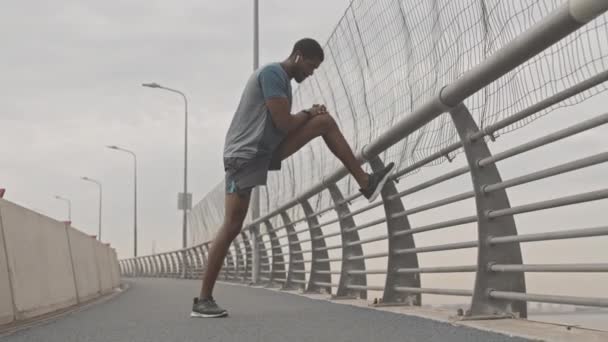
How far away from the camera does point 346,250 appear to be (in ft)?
24.6

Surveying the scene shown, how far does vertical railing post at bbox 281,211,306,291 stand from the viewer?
10289 millimetres

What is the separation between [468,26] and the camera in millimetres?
4238

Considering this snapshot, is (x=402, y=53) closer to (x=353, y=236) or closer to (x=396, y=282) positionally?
(x=396, y=282)

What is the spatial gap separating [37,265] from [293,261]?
4.89 meters

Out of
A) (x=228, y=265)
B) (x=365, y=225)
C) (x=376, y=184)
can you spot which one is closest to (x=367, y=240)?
(x=365, y=225)

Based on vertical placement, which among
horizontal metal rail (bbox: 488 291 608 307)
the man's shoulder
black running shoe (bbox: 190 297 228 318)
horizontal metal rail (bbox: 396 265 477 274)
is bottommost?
black running shoe (bbox: 190 297 228 318)

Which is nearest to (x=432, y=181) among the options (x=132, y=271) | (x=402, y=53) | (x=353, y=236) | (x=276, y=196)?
(x=402, y=53)

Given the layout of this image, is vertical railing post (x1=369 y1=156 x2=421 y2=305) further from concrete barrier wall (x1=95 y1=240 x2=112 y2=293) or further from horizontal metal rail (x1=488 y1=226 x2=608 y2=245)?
concrete barrier wall (x1=95 y1=240 x2=112 y2=293)

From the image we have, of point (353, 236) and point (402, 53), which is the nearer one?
point (402, 53)

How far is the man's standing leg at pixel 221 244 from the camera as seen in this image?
5.16 metres

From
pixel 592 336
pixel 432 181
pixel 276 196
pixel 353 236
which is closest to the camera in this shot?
pixel 592 336

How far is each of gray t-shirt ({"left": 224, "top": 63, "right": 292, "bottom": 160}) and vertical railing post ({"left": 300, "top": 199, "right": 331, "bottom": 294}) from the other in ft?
12.4

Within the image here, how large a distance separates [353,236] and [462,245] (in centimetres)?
312

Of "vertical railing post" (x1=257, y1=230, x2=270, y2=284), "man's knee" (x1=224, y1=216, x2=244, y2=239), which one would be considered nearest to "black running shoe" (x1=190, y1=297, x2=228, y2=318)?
"man's knee" (x1=224, y1=216, x2=244, y2=239)
